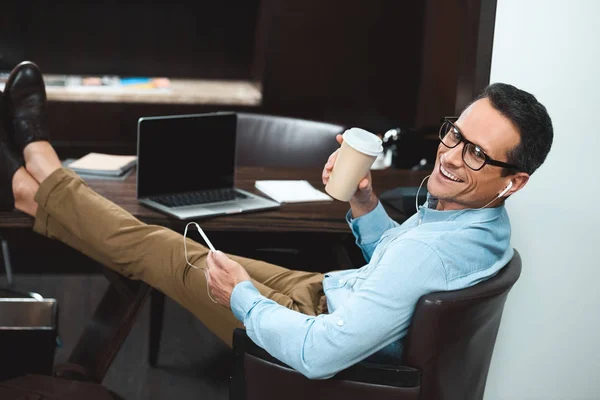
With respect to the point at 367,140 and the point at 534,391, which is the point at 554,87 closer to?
the point at 367,140

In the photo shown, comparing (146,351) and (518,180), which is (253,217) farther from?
(146,351)

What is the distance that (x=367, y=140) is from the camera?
189 cm

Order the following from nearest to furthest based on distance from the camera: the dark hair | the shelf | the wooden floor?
the dark hair, the wooden floor, the shelf

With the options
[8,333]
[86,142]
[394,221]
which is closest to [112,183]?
[8,333]

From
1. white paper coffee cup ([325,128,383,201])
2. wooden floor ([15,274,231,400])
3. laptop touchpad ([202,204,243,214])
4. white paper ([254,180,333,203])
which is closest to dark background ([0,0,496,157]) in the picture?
wooden floor ([15,274,231,400])

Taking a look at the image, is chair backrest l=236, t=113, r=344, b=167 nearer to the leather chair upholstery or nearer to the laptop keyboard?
the laptop keyboard

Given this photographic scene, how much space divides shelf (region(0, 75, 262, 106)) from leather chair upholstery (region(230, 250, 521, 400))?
268 centimetres

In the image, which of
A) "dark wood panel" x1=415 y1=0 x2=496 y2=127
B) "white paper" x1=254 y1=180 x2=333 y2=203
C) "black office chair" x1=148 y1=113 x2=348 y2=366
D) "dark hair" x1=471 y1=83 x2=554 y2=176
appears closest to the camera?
"dark hair" x1=471 y1=83 x2=554 y2=176

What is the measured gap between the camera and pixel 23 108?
2.58m

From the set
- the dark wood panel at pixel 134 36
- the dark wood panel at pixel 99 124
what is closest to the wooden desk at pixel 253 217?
the dark wood panel at pixel 99 124

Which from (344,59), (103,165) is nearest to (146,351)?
(103,165)

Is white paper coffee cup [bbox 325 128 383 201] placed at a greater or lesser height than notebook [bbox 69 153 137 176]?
greater

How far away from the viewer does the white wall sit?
2.24 m

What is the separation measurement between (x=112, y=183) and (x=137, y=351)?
817 mm
